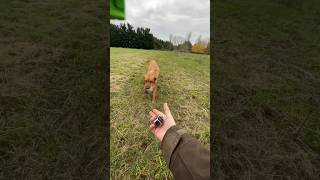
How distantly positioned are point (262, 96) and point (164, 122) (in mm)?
899

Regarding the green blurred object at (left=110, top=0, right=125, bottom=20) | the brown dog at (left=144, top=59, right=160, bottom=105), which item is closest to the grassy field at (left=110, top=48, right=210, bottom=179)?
the brown dog at (left=144, top=59, right=160, bottom=105)

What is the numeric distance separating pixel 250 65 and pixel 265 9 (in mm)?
779

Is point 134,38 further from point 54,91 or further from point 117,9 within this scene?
point 54,91

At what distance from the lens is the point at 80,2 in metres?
1.52

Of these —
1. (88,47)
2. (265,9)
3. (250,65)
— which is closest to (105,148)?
(88,47)

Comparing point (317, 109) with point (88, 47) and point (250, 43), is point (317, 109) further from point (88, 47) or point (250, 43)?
point (88, 47)

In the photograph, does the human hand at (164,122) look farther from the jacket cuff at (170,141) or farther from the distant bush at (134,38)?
the distant bush at (134,38)

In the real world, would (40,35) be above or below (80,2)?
below

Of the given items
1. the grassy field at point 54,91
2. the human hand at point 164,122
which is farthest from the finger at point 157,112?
the grassy field at point 54,91

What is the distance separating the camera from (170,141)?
123cm

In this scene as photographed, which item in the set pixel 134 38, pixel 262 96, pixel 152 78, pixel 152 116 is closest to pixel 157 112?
pixel 152 116

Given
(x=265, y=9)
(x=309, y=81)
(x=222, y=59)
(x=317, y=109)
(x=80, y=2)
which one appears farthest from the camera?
(x=265, y=9)

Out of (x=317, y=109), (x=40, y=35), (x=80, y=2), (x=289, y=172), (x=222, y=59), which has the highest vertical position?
(x=80, y=2)

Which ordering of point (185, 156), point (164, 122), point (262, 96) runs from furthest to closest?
point (262, 96)
point (164, 122)
point (185, 156)
